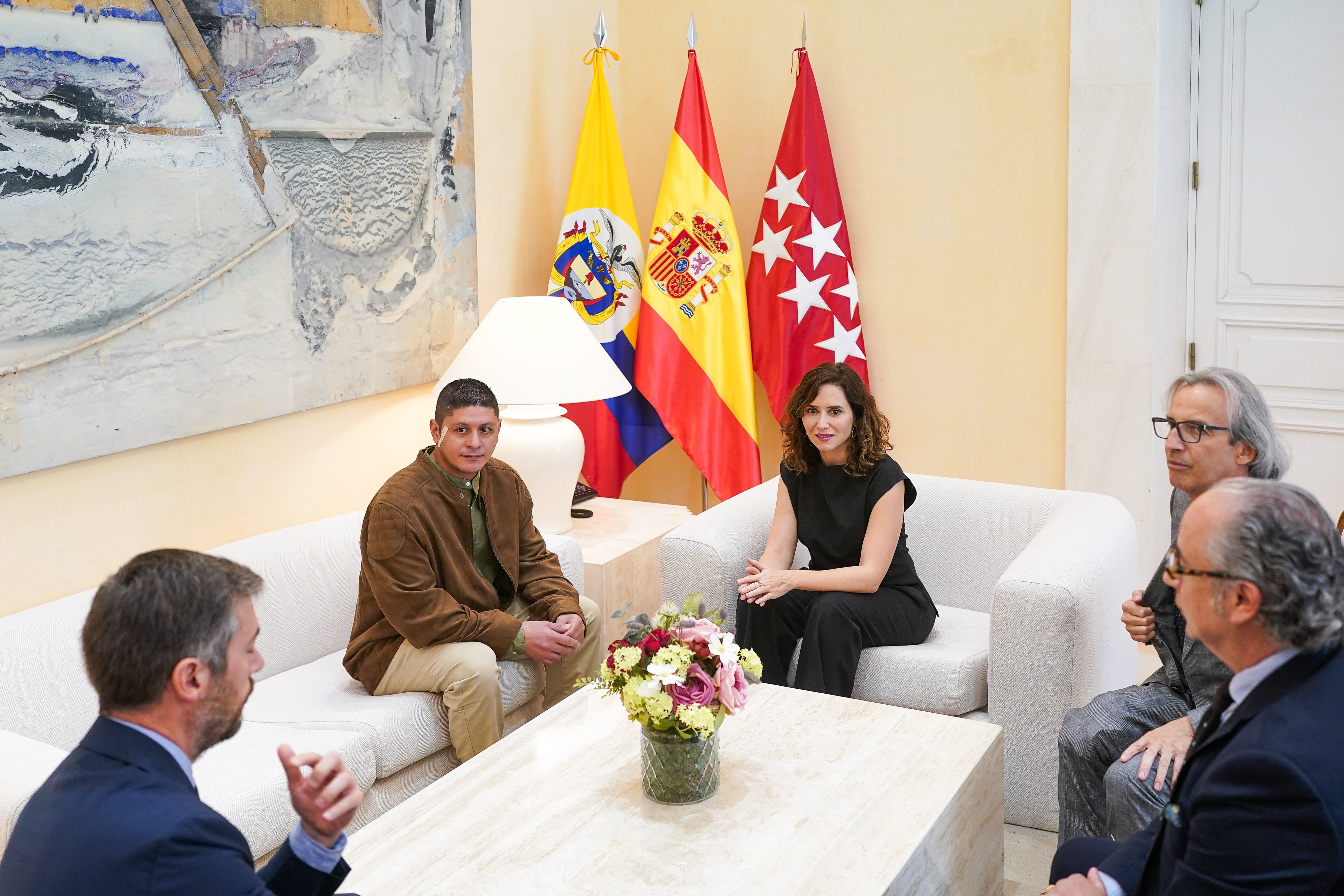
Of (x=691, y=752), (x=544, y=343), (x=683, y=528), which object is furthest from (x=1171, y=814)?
(x=544, y=343)

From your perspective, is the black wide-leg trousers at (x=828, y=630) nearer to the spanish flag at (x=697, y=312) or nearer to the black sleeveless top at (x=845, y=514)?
the black sleeveless top at (x=845, y=514)

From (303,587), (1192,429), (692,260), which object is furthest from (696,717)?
(692,260)

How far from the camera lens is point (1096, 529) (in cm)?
328

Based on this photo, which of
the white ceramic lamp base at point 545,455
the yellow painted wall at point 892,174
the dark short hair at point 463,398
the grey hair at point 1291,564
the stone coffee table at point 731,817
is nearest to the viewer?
the grey hair at point 1291,564

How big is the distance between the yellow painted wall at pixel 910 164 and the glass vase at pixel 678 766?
2.46 m

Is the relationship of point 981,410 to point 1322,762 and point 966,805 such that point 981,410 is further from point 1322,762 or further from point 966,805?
point 1322,762

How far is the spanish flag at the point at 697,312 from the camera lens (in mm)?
4594

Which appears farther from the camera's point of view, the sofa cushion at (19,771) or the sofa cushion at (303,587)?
the sofa cushion at (303,587)

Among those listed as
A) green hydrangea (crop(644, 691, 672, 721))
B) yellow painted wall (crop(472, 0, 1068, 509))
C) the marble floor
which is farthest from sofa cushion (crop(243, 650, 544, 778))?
yellow painted wall (crop(472, 0, 1068, 509))

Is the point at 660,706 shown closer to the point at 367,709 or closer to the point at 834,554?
the point at 367,709

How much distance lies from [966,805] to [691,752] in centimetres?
58

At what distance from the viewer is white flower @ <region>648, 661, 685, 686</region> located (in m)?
2.26

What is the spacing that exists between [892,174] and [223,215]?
7.94 ft

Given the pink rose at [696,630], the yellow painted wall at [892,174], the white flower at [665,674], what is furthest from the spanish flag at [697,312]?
the white flower at [665,674]
